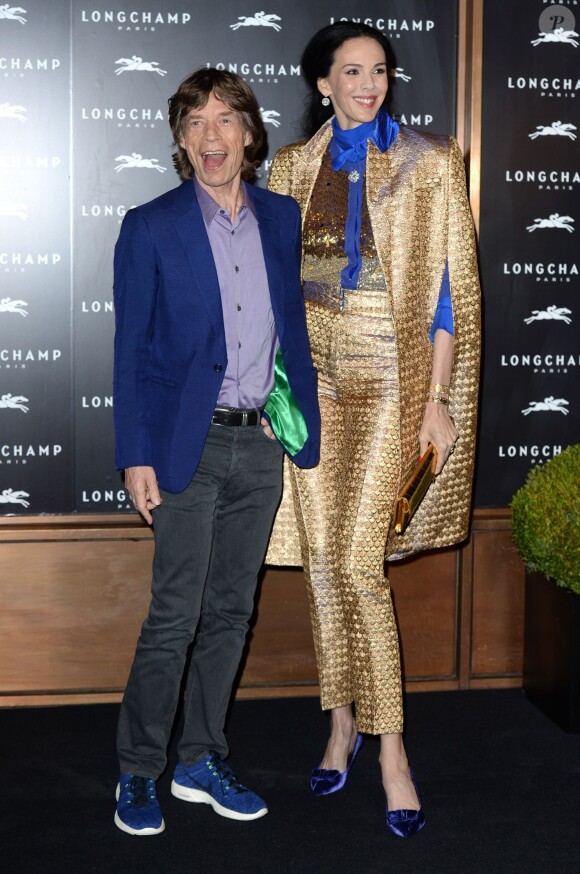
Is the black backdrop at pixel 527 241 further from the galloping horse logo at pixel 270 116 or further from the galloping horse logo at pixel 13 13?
the galloping horse logo at pixel 13 13

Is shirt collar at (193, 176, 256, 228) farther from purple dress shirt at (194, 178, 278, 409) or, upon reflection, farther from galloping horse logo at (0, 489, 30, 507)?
galloping horse logo at (0, 489, 30, 507)

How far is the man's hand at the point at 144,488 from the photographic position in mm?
2609

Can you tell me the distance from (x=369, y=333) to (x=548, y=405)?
47.8 inches

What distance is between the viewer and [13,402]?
348 cm

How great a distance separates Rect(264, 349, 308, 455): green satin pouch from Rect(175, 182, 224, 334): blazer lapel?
0.24 metres

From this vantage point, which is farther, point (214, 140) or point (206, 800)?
point (206, 800)

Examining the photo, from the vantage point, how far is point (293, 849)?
2.59 metres

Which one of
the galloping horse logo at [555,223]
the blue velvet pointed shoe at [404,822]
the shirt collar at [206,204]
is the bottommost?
the blue velvet pointed shoe at [404,822]

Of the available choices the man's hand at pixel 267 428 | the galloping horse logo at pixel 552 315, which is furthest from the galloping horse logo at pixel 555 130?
the man's hand at pixel 267 428

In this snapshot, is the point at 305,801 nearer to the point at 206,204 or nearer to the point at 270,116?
the point at 206,204

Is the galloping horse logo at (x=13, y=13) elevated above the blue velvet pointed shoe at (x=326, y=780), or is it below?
above

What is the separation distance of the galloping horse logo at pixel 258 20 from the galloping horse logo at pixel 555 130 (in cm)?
97

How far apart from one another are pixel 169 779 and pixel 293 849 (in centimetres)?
56

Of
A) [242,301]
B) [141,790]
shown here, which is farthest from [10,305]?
[141,790]
